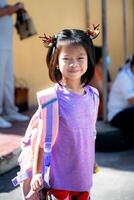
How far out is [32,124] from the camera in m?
2.54

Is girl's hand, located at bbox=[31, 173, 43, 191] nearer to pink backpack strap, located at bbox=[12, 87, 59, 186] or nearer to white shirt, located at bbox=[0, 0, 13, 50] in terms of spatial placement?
pink backpack strap, located at bbox=[12, 87, 59, 186]

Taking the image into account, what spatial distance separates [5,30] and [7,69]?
0.45 metres

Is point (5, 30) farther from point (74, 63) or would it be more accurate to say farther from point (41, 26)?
point (74, 63)

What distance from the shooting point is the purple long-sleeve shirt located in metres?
2.44

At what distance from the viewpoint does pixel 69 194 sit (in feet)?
8.23

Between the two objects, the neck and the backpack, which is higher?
the neck

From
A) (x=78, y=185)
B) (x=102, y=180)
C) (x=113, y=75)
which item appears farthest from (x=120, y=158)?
(x=113, y=75)

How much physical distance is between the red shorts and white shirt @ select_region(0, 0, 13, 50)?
272 centimetres

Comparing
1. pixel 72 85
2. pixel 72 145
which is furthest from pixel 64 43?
pixel 72 145

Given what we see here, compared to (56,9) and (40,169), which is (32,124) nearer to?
(40,169)

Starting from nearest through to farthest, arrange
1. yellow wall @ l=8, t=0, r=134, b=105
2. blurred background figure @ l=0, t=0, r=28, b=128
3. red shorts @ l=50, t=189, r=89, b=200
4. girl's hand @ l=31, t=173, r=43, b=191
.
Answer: girl's hand @ l=31, t=173, r=43, b=191 → red shorts @ l=50, t=189, r=89, b=200 → blurred background figure @ l=0, t=0, r=28, b=128 → yellow wall @ l=8, t=0, r=134, b=105

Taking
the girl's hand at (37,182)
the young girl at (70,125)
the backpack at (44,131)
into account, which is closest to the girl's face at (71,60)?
the young girl at (70,125)

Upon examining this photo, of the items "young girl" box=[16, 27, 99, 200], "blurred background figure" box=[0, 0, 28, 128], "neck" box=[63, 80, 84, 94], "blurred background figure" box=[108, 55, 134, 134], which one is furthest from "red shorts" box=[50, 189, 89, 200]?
"blurred background figure" box=[0, 0, 28, 128]

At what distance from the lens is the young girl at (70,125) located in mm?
2436
